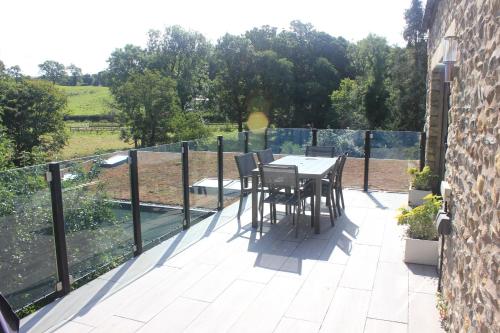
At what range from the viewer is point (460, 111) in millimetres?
2799

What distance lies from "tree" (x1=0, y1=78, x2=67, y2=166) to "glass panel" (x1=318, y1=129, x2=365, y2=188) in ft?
37.3

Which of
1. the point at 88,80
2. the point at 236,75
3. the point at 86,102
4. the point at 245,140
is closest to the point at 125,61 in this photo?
the point at 86,102

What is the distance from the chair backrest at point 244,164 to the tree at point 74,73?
6651cm

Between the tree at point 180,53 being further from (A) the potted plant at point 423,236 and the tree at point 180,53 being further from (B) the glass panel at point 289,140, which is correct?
(A) the potted plant at point 423,236

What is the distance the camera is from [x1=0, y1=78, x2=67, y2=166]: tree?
50.3 feet

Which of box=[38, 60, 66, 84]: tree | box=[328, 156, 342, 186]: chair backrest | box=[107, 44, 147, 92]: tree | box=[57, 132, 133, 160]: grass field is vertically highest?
box=[38, 60, 66, 84]: tree

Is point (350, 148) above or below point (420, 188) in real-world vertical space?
above

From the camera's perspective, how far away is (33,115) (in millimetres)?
16047

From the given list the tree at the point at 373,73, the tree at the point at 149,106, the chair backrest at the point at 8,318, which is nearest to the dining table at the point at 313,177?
the chair backrest at the point at 8,318

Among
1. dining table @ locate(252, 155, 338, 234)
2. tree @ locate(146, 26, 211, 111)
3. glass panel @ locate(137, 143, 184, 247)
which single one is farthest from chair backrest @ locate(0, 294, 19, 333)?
tree @ locate(146, 26, 211, 111)

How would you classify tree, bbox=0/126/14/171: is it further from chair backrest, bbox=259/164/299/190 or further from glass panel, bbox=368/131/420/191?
glass panel, bbox=368/131/420/191

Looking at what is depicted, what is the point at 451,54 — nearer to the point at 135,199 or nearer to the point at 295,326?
the point at 295,326

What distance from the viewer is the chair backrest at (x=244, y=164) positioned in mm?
5594

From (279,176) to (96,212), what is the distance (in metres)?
2.13
